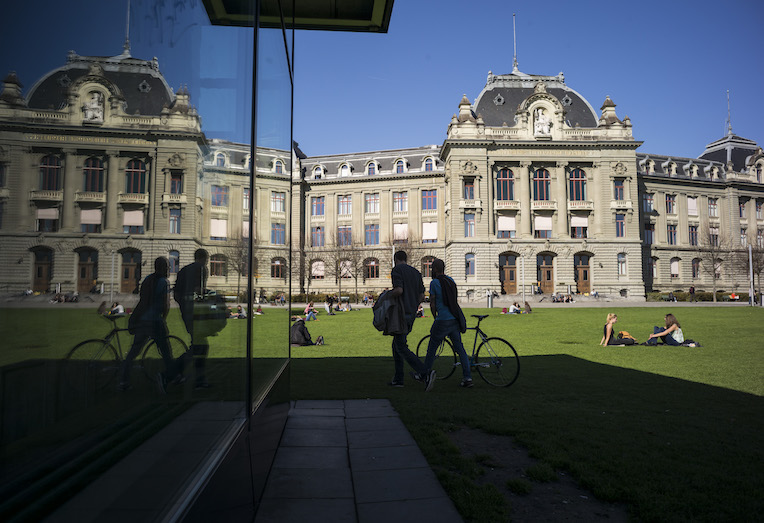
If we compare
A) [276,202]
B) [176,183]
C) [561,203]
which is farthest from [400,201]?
[176,183]

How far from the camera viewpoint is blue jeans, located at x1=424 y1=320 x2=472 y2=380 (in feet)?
23.4

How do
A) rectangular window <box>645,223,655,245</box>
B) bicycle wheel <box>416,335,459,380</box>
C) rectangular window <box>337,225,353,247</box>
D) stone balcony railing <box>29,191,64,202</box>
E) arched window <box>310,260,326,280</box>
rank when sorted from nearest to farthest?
stone balcony railing <box>29,191,64,202</box> → bicycle wheel <box>416,335,459,380</box> → rectangular window <box>337,225,353,247</box> → arched window <box>310,260,326,280</box> → rectangular window <box>645,223,655,245</box>

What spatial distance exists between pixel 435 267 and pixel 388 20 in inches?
143

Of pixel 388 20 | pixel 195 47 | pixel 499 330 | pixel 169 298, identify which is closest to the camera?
pixel 169 298

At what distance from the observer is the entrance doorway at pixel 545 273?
4722 cm

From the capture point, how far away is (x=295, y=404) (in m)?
5.88

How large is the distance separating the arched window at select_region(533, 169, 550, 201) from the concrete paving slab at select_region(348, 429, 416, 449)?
47.3m

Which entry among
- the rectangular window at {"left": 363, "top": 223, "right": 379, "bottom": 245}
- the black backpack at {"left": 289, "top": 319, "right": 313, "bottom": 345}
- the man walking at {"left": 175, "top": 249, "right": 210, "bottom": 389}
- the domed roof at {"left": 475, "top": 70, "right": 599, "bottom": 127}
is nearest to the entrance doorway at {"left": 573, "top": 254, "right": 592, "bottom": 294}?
the domed roof at {"left": 475, "top": 70, "right": 599, "bottom": 127}

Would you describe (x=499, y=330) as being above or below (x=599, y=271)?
below

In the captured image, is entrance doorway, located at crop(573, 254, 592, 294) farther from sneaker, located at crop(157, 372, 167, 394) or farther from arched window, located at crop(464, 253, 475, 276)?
sneaker, located at crop(157, 372, 167, 394)

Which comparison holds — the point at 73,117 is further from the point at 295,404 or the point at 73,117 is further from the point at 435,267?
the point at 435,267

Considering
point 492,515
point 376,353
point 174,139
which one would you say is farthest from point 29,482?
point 376,353

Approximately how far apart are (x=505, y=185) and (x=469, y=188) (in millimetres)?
3765

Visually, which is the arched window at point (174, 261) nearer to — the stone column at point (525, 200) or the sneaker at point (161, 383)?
the sneaker at point (161, 383)
